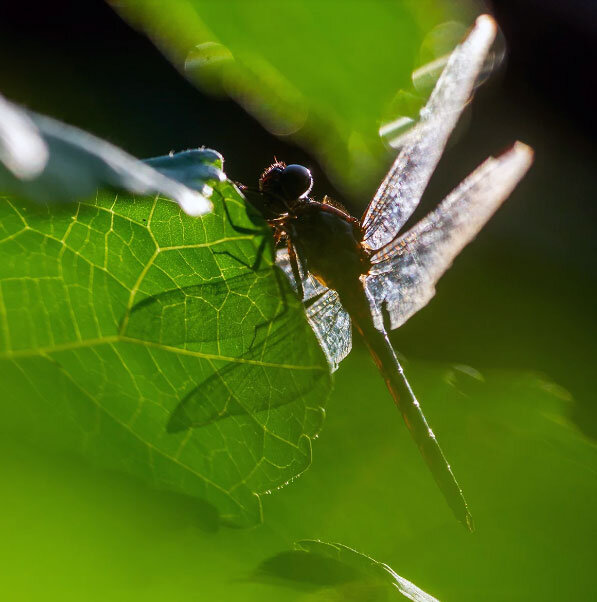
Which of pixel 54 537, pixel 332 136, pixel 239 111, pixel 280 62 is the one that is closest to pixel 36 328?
pixel 54 537

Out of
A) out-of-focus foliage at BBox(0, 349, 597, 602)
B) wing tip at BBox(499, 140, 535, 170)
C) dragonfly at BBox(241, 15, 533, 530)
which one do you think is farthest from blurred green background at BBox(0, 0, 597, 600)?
wing tip at BBox(499, 140, 535, 170)

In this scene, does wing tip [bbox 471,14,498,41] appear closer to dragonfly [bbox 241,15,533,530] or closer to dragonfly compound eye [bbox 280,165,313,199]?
dragonfly [bbox 241,15,533,530]

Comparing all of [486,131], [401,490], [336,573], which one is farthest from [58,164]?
[486,131]

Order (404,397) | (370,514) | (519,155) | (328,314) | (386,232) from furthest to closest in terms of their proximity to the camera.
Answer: (519,155), (386,232), (328,314), (404,397), (370,514)

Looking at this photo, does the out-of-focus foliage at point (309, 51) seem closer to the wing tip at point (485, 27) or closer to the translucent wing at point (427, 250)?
the wing tip at point (485, 27)

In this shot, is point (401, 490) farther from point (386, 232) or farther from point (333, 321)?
point (386, 232)

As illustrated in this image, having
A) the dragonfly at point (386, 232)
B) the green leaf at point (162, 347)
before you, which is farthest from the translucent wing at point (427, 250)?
the green leaf at point (162, 347)

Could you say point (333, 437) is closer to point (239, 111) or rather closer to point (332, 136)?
point (332, 136)
